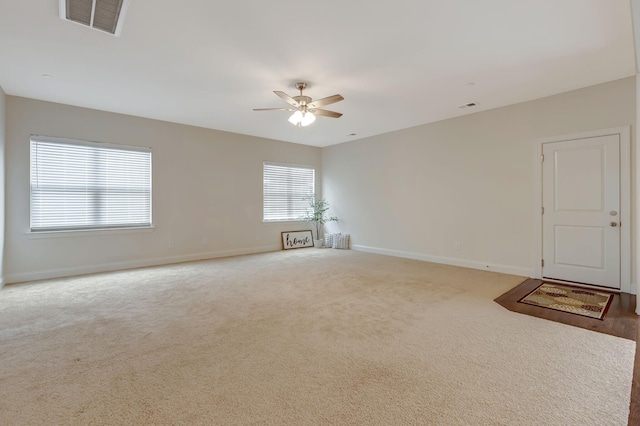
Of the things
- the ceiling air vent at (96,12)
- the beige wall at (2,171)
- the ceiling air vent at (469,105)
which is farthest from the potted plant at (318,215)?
the ceiling air vent at (96,12)

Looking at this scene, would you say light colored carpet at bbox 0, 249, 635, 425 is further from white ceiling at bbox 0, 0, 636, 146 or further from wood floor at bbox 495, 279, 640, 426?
white ceiling at bbox 0, 0, 636, 146

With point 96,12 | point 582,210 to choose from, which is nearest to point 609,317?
point 582,210

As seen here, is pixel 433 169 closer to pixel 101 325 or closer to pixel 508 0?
pixel 508 0

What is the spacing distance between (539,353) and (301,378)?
1.83 meters

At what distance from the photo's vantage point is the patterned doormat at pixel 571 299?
3258 millimetres

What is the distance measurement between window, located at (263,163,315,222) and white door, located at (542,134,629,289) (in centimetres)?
517

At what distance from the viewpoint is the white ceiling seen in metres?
2.53

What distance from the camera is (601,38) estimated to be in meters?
2.93

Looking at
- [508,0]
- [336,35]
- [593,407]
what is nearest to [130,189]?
[336,35]

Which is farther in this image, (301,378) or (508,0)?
(508,0)

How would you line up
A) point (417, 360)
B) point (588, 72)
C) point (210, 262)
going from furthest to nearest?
point (210, 262) → point (588, 72) → point (417, 360)

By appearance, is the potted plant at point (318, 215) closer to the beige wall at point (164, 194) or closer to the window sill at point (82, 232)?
the beige wall at point (164, 194)

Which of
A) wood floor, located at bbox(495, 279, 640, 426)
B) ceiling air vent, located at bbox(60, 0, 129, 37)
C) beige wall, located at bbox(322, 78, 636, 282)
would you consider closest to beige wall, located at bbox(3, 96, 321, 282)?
beige wall, located at bbox(322, 78, 636, 282)

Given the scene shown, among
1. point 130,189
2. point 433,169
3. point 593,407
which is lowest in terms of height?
point 593,407
